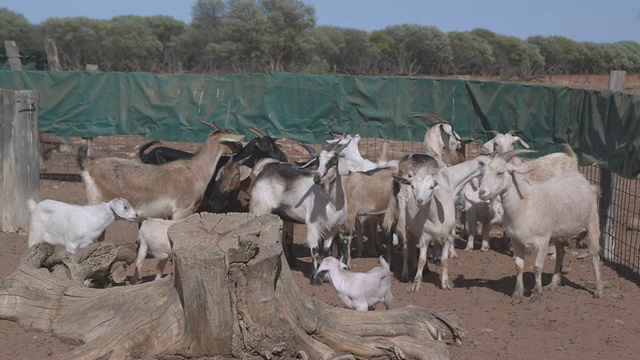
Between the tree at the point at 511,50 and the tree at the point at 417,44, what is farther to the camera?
the tree at the point at 511,50

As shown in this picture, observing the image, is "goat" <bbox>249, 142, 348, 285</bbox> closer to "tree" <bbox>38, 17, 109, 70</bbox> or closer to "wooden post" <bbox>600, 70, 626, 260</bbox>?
"wooden post" <bbox>600, 70, 626, 260</bbox>

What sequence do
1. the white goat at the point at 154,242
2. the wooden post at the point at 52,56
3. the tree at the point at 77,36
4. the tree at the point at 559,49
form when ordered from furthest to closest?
1. the tree at the point at 559,49
2. the tree at the point at 77,36
3. the wooden post at the point at 52,56
4. the white goat at the point at 154,242

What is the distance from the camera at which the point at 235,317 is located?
5.50 metres

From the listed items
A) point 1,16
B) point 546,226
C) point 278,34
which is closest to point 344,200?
point 546,226

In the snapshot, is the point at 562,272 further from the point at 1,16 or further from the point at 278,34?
the point at 1,16

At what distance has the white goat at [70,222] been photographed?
27.4ft

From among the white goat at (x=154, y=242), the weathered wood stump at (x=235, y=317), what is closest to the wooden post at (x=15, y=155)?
the white goat at (x=154, y=242)

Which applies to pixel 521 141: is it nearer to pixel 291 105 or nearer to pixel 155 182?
pixel 291 105

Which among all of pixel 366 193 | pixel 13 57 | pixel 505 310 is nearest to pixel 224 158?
pixel 366 193

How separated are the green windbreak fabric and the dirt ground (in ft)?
7.80

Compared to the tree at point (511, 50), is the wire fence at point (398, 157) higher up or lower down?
lower down

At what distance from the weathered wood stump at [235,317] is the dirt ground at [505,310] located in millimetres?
439

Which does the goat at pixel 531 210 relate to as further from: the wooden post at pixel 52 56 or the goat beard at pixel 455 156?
the wooden post at pixel 52 56

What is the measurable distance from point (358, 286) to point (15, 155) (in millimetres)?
6164
